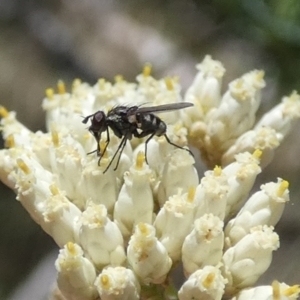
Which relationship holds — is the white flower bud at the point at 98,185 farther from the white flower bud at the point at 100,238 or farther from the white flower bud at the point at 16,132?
the white flower bud at the point at 16,132

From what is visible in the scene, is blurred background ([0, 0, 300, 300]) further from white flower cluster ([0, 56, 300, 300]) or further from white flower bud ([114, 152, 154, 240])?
white flower bud ([114, 152, 154, 240])

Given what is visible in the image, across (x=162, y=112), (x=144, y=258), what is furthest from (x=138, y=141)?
(x=144, y=258)

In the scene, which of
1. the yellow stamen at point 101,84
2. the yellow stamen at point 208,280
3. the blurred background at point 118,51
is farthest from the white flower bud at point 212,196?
the blurred background at point 118,51

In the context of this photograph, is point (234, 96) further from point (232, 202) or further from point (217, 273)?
point (217, 273)

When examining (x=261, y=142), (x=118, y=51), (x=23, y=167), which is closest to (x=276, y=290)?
(x=261, y=142)

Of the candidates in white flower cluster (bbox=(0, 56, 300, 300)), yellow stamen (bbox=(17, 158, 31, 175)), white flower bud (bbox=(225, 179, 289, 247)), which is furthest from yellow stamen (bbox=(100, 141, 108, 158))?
white flower bud (bbox=(225, 179, 289, 247))
